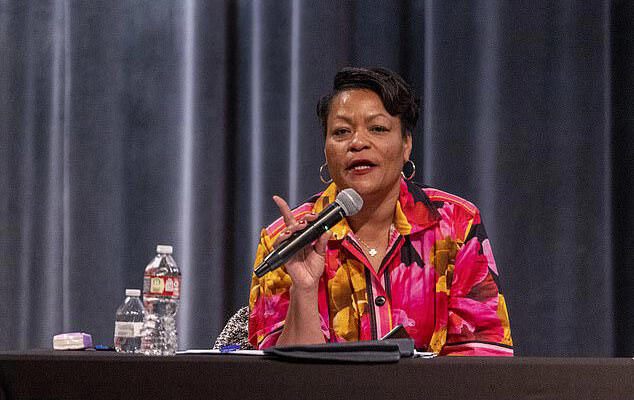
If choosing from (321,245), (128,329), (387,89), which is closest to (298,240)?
(321,245)

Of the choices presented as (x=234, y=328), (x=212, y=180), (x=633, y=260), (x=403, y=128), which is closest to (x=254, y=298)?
(x=234, y=328)

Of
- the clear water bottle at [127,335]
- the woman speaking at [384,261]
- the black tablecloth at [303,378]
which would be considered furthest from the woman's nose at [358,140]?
the black tablecloth at [303,378]

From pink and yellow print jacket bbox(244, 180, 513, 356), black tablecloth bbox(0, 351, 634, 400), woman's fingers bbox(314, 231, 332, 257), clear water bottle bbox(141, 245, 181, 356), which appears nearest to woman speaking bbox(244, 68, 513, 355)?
pink and yellow print jacket bbox(244, 180, 513, 356)

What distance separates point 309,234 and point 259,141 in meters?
1.59

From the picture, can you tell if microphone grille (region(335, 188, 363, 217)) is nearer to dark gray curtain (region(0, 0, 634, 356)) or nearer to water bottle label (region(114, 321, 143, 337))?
water bottle label (region(114, 321, 143, 337))

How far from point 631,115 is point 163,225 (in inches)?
73.1

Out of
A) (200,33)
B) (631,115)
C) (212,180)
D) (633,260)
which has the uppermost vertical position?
(200,33)

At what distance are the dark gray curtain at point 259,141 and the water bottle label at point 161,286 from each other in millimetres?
1560

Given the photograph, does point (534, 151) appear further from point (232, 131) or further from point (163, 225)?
point (163, 225)

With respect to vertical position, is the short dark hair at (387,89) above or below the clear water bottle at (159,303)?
above

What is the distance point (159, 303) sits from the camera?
1470mm

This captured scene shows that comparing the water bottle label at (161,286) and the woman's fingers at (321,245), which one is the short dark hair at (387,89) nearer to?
the woman's fingers at (321,245)

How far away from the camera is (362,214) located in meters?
2.13

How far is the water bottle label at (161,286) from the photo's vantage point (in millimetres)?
1362
